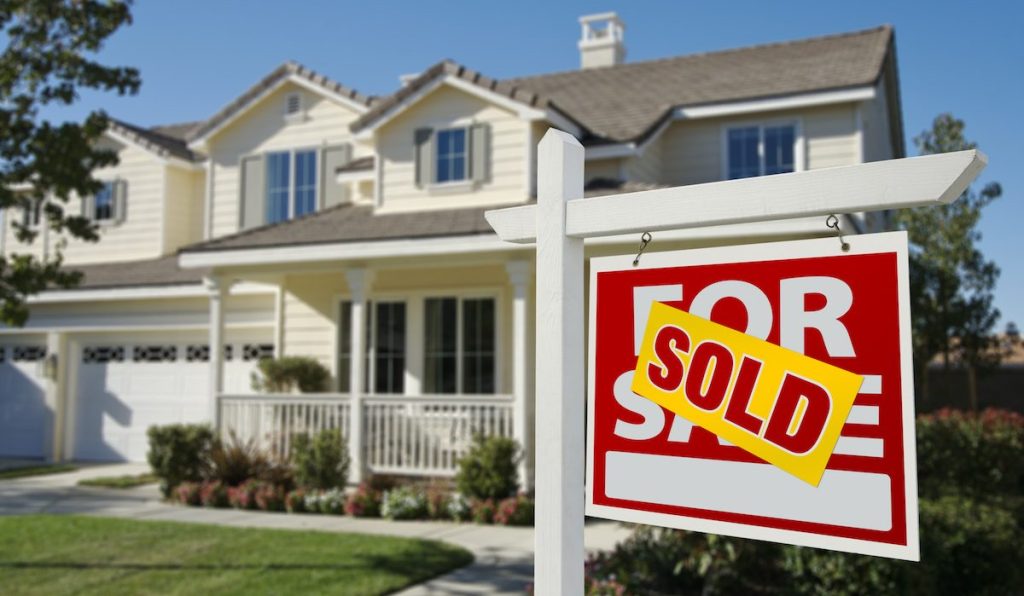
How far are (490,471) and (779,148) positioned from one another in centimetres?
736

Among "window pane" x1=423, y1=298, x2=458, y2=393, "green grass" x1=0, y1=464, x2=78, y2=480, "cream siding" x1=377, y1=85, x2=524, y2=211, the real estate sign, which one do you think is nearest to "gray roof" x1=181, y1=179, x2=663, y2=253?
"cream siding" x1=377, y1=85, x2=524, y2=211

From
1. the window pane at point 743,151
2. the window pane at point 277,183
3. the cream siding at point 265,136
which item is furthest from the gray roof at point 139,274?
the window pane at point 743,151

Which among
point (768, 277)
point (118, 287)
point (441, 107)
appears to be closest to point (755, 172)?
point (441, 107)

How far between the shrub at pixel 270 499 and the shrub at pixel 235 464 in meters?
0.54

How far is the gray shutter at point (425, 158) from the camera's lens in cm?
1355

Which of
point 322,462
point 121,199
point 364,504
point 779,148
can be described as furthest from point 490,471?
point 121,199

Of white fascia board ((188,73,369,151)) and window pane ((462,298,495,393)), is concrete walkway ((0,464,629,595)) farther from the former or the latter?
white fascia board ((188,73,369,151))

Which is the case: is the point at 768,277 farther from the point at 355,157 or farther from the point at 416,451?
the point at 355,157

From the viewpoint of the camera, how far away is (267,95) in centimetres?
1628

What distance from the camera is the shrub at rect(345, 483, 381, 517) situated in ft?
35.3

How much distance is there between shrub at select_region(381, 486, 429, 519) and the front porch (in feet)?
2.19

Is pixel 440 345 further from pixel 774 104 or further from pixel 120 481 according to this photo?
pixel 774 104

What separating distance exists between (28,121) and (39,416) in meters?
10.4

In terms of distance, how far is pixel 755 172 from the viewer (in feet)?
47.2
